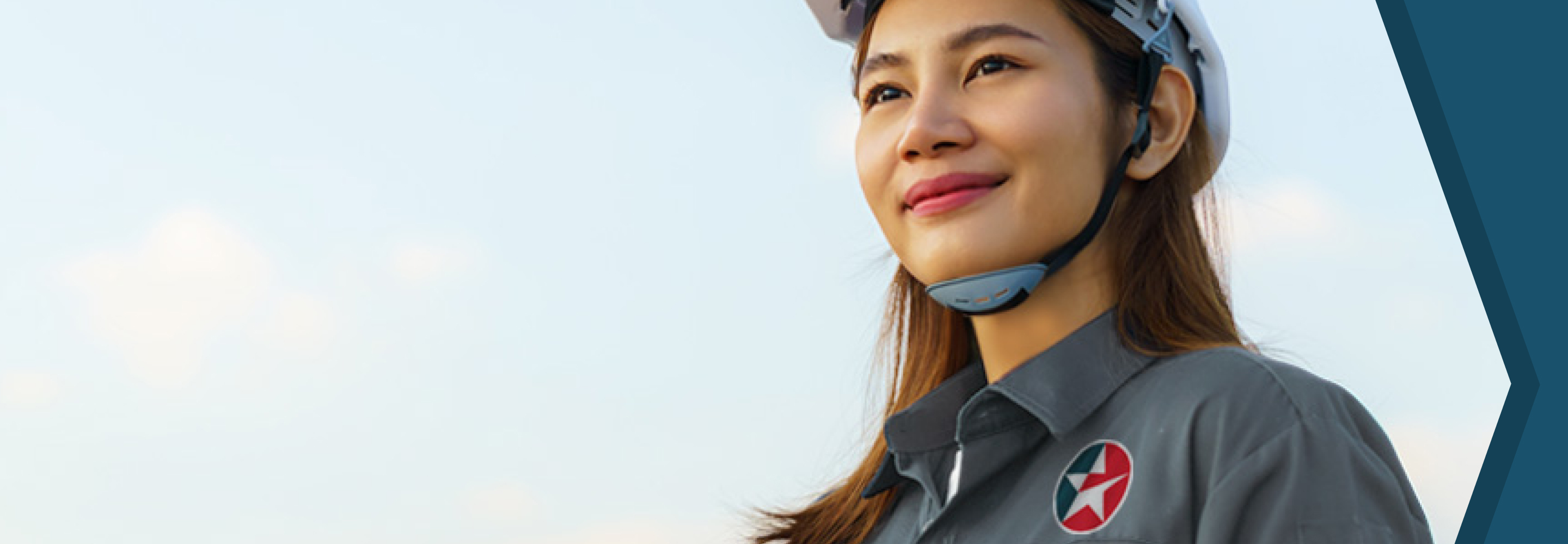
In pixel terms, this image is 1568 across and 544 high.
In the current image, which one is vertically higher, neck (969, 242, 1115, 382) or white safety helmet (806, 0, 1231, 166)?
white safety helmet (806, 0, 1231, 166)

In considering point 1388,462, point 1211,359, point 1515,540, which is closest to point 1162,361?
point 1211,359

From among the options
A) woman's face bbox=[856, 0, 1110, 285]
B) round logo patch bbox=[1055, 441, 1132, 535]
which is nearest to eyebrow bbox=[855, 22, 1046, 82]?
woman's face bbox=[856, 0, 1110, 285]

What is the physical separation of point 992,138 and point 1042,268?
0.28 meters

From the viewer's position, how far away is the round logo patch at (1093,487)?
2.64m

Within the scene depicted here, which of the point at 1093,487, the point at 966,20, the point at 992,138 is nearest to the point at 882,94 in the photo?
the point at 966,20

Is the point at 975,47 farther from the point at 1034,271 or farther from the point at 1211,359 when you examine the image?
the point at 1211,359

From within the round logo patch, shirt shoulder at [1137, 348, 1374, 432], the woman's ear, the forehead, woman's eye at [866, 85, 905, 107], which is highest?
the forehead

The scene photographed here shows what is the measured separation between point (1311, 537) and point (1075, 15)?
119 cm

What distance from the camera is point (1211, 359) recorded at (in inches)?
108

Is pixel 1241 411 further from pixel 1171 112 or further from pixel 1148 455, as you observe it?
pixel 1171 112

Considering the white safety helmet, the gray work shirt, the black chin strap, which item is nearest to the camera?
the gray work shirt

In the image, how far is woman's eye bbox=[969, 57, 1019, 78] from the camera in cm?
299

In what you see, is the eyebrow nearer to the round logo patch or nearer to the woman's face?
the woman's face

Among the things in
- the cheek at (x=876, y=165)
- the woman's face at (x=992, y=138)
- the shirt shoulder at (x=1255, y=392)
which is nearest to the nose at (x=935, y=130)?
the woman's face at (x=992, y=138)
